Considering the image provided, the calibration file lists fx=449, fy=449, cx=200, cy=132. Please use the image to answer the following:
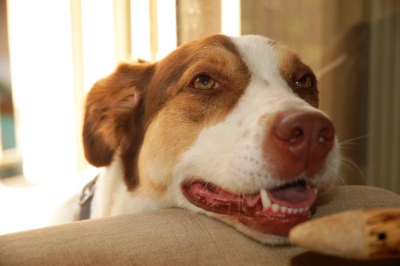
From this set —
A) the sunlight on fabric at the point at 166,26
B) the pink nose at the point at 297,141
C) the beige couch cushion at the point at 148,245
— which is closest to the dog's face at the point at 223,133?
the pink nose at the point at 297,141

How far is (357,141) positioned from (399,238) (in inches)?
124

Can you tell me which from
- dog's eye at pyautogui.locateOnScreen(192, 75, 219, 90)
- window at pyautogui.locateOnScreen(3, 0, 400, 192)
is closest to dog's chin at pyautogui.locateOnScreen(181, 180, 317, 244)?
dog's eye at pyautogui.locateOnScreen(192, 75, 219, 90)

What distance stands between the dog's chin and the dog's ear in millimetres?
722

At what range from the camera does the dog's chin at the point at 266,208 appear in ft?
4.64

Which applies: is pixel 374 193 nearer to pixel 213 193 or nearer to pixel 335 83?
pixel 213 193

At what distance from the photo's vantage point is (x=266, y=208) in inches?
59.6

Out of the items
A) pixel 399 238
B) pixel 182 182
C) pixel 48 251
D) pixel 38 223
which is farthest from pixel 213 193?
pixel 38 223

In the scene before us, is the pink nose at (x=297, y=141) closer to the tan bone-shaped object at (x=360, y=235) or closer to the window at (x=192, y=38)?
the tan bone-shaped object at (x=360, y=235)

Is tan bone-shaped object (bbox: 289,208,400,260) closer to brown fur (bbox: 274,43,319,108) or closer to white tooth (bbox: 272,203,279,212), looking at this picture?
white tooth (bbox: 272,203,279,212)

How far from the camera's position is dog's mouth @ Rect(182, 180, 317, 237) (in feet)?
4.73

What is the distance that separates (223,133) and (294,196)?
350mm

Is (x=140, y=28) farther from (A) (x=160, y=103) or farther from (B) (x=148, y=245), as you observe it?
(B) (x=148, y=245)

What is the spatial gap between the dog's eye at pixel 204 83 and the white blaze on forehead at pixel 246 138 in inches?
6.0

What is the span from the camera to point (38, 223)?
2.69 m
